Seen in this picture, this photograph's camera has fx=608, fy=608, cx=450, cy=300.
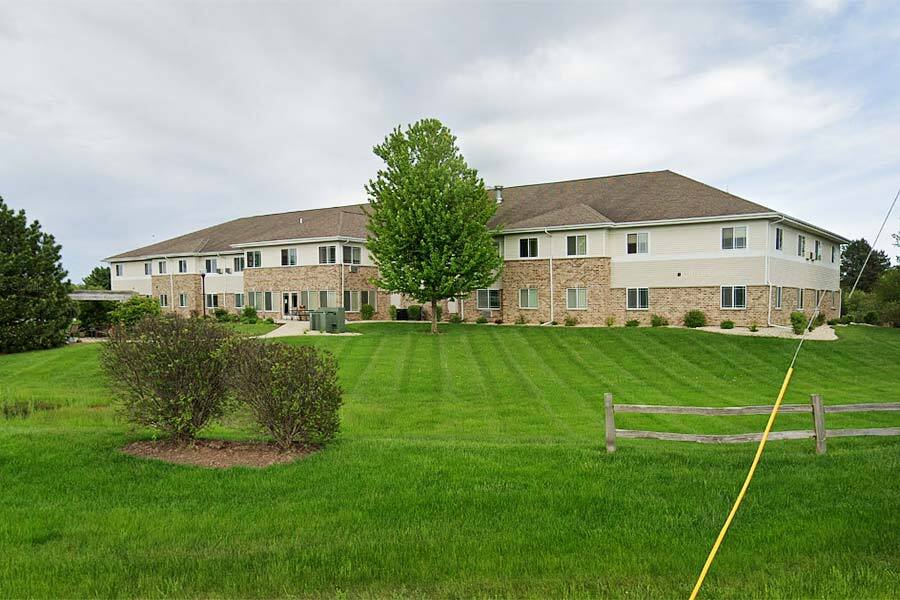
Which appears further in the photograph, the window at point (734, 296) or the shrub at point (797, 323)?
the window at point (734, 296)

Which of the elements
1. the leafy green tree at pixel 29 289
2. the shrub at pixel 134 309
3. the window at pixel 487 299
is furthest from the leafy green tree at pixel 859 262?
the leafy green tree at pixel 29 289

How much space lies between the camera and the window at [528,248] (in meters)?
37.4

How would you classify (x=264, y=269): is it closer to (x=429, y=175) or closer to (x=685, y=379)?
(x=429, y=175)

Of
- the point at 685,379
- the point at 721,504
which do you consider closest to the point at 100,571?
the point at 721,504

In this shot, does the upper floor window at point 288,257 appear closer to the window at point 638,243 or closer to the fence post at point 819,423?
the window at point 638,243

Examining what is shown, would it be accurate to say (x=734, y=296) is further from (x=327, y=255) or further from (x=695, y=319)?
(x=327, y=255)

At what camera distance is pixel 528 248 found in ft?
123

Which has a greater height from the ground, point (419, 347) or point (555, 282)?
point (555, 282)

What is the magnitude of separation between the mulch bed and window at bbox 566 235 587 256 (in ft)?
94.5

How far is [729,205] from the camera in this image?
108 ft

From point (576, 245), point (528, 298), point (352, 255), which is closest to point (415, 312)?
point (352, 255)

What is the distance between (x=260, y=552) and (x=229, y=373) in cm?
410

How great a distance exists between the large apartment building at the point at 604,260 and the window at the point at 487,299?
0.07 meters

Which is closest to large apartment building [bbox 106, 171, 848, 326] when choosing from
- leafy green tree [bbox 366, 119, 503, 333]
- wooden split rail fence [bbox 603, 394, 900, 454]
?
leafy green tree [bbox 366, 119, 503, 333]
